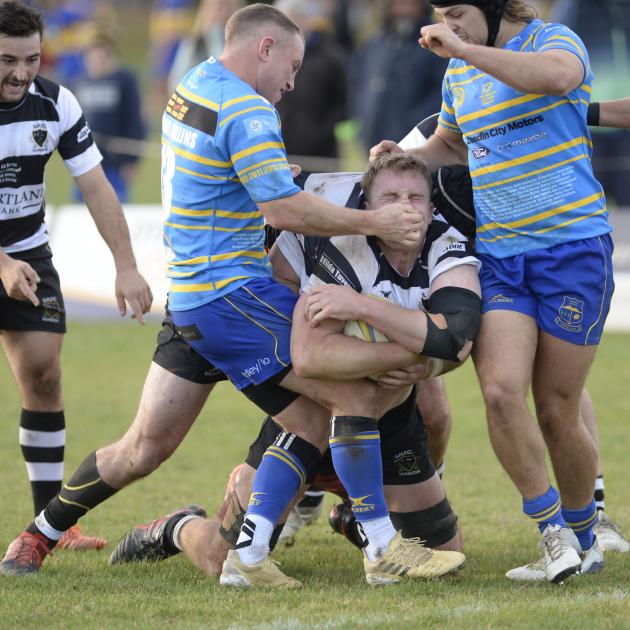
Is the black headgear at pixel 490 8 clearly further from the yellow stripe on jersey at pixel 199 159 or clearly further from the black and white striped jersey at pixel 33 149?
the black and white striped jersey at pixel 33 149

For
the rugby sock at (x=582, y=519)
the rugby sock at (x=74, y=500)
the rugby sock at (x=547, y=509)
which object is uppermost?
the rugby sock at (x=547, y=509)

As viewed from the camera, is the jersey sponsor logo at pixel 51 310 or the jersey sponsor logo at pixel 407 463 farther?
the jersey sponsor logo at pixel 51 310

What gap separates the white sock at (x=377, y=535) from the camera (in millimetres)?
4926

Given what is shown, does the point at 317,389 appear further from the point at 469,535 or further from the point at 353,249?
the point at 469,535

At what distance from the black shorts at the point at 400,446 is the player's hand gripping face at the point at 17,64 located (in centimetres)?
181

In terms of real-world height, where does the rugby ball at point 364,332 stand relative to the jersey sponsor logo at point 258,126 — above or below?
below

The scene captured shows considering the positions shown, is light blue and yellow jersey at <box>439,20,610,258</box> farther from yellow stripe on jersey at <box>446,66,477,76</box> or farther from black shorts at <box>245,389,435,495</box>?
black shorts at <box>245,389,435,495</box>

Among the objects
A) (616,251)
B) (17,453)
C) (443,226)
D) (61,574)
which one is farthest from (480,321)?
(616,251)

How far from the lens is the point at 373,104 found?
46.1ft

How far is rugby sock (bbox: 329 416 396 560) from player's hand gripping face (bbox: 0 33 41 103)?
2022mm

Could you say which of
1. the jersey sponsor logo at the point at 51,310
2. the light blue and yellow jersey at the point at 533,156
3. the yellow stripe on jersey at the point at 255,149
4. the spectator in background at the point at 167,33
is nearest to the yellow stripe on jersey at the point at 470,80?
the light blue and yellow jersey at the point at 533,156

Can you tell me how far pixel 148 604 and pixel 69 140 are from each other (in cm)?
224

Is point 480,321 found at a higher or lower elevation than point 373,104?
higher

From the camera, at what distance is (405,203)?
16.3 feet
